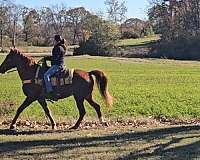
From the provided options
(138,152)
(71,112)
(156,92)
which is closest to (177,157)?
(138,152)

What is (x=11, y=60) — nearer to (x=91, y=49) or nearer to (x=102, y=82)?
(x=102, y=82)

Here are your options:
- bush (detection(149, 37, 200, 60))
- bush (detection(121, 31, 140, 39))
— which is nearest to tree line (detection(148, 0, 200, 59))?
bush (detection(149, 37, 200, 60))

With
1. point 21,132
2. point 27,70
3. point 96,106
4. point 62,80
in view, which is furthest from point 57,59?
point 21,132

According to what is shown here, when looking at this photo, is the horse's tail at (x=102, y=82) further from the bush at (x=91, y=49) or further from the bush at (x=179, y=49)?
the bush at (x=91, y=49)

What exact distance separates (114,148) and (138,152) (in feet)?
2.46

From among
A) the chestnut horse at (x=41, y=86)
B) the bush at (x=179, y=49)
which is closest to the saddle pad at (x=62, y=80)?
the chestnut horse at (x=41, y=86)

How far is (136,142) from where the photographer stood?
41.1 feet

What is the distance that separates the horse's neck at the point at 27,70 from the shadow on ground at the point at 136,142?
6.39 ft

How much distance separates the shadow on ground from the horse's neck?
76.7 inches

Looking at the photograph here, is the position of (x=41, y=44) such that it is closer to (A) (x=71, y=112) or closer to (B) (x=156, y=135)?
(A) (x=71, y=112)

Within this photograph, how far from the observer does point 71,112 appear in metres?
22.4

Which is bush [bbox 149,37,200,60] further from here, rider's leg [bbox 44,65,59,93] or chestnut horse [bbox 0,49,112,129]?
rider's leg [bbox 44,65,59,93]

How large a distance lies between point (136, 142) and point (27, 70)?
5147 mm

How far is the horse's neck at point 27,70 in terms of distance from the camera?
52.7ft
